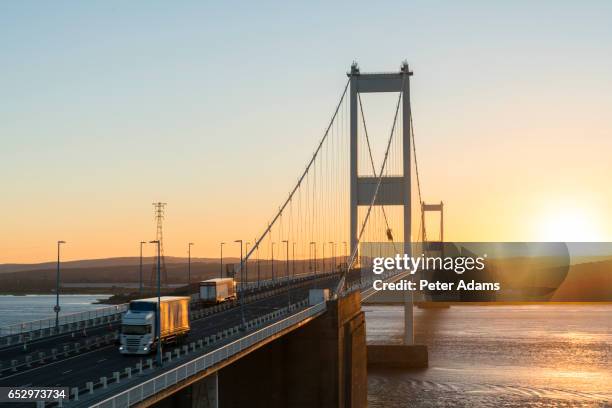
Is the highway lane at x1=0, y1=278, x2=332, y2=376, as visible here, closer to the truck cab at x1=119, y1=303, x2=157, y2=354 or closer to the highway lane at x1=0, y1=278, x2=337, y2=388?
the highway lane at x1=0, y1=278, x2=337, y2=388

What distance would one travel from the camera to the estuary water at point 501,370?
7156 centimetres

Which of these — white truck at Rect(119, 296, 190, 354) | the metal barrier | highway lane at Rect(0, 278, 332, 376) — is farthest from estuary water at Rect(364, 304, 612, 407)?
white truck at Rect(119, 296, 190, 354)

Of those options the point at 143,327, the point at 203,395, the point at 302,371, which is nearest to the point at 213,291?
the point at 302,371

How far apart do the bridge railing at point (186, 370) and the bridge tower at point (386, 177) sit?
42.0 metres

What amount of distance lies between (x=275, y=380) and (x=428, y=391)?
75.7ft

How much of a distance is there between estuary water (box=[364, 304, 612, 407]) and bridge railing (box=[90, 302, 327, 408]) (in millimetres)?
25786

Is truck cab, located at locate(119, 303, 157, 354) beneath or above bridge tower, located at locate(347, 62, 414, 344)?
beneath

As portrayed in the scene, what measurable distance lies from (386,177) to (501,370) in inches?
890

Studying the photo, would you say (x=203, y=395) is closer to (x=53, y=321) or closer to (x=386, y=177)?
(x=53, y=321)

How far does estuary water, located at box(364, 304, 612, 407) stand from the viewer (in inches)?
2817

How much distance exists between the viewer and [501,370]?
9056cm

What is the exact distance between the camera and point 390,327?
158m

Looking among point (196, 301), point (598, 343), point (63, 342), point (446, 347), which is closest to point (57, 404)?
point (63, 342)

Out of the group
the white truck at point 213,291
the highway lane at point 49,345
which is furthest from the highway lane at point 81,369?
the white truck at point 213,291
